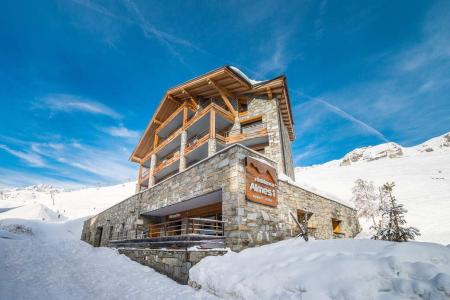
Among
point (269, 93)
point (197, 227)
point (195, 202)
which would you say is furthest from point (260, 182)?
point (269, 93)

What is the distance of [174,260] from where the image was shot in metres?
7.06

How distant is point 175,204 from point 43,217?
52404mm

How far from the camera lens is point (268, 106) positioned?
17.0 metres

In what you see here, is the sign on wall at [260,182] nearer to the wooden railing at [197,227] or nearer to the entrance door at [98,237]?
the wooden railing at [197,227]

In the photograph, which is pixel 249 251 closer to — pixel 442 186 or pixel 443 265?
pixel 443 265

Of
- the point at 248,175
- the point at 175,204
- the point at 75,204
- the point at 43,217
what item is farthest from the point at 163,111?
the point at 75,204

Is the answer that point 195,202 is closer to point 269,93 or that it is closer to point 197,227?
point 197,227

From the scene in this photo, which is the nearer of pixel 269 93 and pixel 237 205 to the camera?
pixel 237 205

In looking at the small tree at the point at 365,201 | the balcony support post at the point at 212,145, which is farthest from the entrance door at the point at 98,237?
the small tree at the point at 365,201

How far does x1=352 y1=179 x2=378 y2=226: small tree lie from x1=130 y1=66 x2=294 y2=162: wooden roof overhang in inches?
354

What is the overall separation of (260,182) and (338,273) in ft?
15.2

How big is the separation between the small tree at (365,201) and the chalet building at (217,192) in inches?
278

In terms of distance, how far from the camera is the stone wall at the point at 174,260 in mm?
6426

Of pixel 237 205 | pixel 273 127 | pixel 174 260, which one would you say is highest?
pixel 273 127
